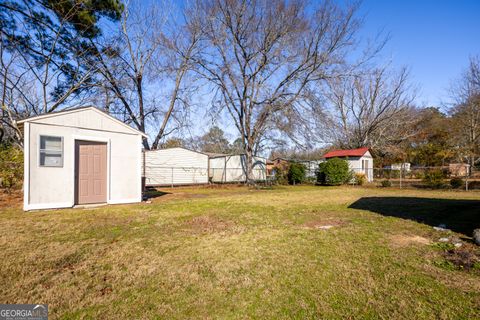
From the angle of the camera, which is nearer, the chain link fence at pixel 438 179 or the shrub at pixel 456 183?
the shrub at pixel 456 183

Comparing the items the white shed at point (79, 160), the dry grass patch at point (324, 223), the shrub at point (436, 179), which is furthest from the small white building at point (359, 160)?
the white shed at point (79, 160)

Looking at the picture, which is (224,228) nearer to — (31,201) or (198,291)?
(198,291)

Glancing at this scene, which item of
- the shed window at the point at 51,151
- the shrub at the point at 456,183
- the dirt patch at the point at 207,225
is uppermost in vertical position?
the shed window at the point at 51,151

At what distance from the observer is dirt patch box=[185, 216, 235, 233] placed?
528cm

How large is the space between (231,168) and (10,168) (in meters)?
15.5

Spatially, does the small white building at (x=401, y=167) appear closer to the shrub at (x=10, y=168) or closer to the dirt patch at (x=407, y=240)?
the dirt patch at (x=407, y=240)

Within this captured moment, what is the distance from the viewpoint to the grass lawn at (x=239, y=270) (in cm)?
235

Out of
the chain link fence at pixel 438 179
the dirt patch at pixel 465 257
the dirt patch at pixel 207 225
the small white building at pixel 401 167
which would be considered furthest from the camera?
the small white building at pixel 401 167

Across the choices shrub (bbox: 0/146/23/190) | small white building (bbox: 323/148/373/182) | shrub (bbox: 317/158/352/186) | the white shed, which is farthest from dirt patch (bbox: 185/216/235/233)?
small white building (bbox: 323/148/373/182)

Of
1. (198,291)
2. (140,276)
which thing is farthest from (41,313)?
(198,291)

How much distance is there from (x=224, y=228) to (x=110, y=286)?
2.89m

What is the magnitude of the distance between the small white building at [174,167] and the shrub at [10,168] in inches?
281

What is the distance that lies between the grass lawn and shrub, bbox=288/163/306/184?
48.3 ft

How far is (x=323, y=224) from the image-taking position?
18.9 ft
